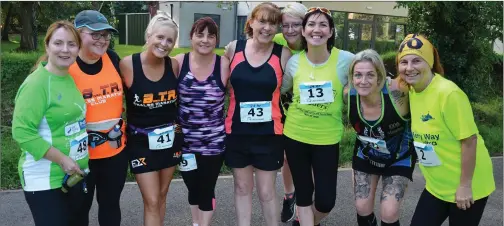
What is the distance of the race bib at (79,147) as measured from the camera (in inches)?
110

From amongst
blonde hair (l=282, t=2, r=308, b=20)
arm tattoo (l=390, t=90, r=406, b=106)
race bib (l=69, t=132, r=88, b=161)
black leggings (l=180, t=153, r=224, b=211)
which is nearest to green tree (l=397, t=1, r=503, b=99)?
blonde hair (l=282, t=2, r=308, b=20)

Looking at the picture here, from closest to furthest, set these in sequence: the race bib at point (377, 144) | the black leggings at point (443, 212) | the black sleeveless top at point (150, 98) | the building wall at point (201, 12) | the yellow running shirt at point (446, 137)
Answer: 1. the yellow running shirt at point (446, 137)
2. the black leggings at point (443, 212)
3. the black sleeveless top at point (150, 98)
4. the race bib at point (377, 144)
5. the building wall at point (201, 12)

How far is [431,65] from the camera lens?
3.05 meters

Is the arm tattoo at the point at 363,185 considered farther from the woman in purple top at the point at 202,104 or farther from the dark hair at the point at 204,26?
the dark hair at the point at 204,26

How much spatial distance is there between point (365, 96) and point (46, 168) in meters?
2.32

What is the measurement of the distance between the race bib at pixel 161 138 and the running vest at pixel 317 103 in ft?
3.27

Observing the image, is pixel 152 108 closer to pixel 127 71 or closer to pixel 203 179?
pixel 127 71

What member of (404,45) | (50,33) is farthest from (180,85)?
(404,45)

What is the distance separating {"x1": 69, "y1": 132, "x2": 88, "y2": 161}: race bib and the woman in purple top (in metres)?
0.84

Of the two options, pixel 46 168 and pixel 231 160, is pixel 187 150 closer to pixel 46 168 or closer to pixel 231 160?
pixel 231 160

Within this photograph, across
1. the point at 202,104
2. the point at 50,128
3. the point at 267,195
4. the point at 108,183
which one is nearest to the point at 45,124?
the point at 50,128

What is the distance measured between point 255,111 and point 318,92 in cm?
52

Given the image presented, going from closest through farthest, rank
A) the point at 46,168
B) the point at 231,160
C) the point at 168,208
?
the point at 46,168
the point at 231,160
the point at 168,208

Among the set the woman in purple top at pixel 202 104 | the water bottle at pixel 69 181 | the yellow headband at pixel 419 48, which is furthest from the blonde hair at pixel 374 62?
the water bottle at pixel 69 181
